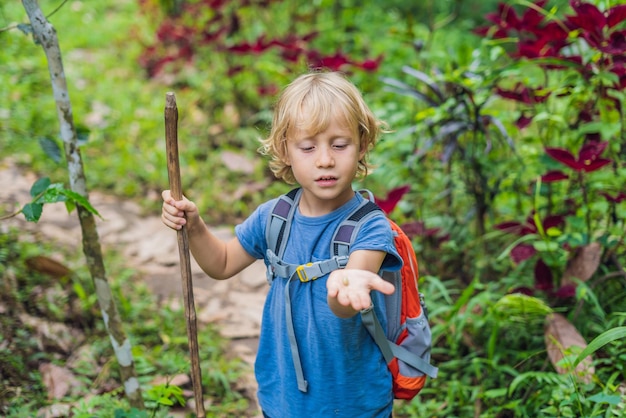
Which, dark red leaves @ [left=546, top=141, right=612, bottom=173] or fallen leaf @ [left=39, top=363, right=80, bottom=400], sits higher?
dark red leaves @ [left=546, top=141, right=612, bottom=173]

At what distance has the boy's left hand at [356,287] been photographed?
1.20 m

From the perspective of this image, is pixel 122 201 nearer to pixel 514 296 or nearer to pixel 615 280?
pixel 514 296

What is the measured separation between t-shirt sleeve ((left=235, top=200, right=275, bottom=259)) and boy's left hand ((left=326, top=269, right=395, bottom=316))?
0.51 meters

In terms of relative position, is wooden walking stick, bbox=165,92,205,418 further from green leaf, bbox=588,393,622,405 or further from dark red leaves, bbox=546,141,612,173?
dark red leaves, bbox=546,141,612,173

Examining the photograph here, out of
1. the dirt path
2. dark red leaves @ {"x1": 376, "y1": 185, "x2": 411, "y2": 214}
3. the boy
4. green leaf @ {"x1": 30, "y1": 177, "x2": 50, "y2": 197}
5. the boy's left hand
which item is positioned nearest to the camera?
the boy's left hand

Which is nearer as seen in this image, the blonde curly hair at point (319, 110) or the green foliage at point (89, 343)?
the blonde curly hair at point (319, 110)

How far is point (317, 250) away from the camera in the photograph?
1.59 metres

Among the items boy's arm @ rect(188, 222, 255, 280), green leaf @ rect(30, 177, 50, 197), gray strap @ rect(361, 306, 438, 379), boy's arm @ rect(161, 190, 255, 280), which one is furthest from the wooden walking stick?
green leaf @ rect(30, 177, 50, 197)

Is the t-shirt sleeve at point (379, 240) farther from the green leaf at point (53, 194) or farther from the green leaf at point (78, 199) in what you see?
the green leaf at point (53, 194)

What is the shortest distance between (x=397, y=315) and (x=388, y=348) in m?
0.09

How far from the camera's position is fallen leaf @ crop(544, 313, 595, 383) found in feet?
6.81

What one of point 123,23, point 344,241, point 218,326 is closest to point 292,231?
point 344,241

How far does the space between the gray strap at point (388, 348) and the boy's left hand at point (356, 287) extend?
34cm

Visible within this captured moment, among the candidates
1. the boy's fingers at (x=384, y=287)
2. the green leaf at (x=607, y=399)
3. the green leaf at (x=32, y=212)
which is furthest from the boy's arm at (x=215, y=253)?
the green leaf at (x=607, y=399)
